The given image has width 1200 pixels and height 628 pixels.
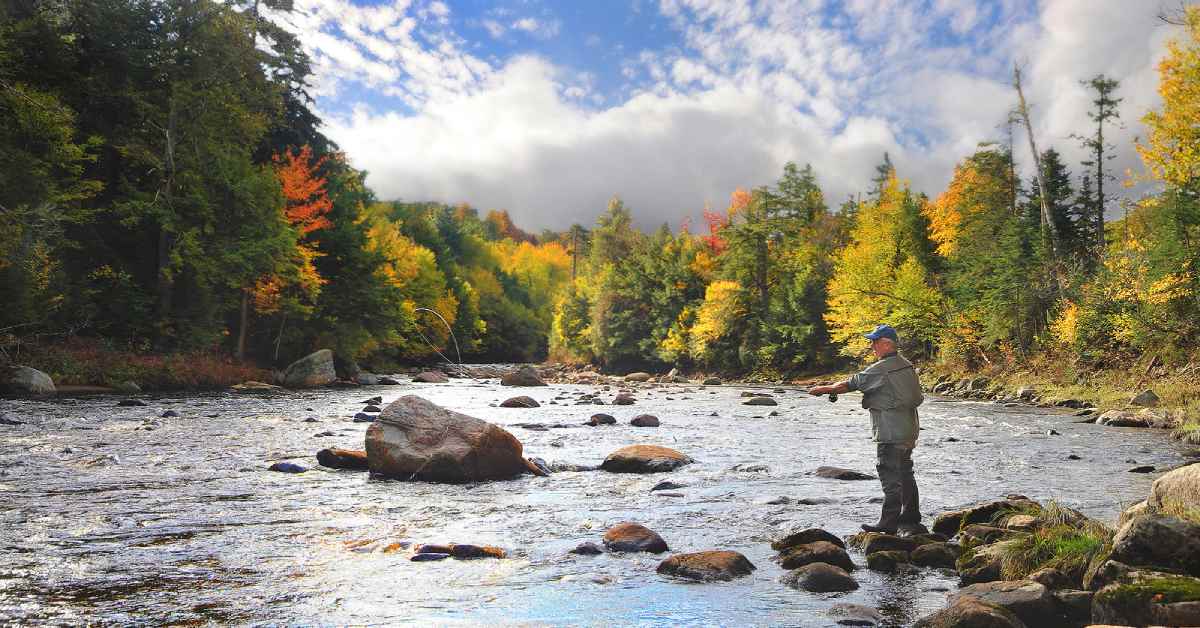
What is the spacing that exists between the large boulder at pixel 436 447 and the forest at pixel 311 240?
13.5 metres

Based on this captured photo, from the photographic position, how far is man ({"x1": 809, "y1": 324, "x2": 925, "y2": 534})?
7871 millimetres

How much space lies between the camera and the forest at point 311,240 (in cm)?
2686

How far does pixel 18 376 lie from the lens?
23516 mm

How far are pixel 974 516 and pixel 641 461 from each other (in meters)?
Answer: 5.53

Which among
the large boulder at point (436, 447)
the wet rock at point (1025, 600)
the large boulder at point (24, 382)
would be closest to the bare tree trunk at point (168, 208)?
the large boulder at point (24, 382)

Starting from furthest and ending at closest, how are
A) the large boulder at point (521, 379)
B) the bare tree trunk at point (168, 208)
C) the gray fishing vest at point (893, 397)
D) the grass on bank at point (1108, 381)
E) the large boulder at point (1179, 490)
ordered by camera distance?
the large boulder at point (521, 379) → the bare tree trunk at point (168, 208) → the grass on bank at point (1108, 381) → the gray fishing vest at point (893, 397) → the large boulder at point (1179, 490)

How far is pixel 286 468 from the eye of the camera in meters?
11.8

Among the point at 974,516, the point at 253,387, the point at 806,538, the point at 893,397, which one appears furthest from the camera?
the point at 253,387

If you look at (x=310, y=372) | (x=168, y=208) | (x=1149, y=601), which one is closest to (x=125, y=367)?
(x=168, y=208)

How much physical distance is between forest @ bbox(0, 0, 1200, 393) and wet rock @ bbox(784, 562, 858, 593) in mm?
19899

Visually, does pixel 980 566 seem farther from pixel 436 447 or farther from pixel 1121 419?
pixel 1121 419

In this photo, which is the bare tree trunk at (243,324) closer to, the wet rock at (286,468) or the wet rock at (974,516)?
the wet rock at (286,468)

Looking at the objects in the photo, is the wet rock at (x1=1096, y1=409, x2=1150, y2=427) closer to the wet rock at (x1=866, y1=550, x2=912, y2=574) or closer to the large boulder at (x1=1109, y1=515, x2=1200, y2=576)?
the wet rock at (x1=866, y1=550, x2=912, y2=574)

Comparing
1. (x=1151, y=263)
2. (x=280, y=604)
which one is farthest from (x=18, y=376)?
(x=1151, y=263)
